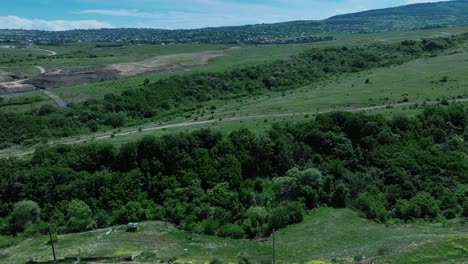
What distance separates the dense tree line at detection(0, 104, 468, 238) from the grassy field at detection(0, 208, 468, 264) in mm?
1856

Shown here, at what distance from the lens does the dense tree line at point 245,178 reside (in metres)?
36.7

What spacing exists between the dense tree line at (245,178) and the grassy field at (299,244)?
6.09 feet

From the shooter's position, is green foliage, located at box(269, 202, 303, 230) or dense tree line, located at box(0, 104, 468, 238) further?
dense tree line, located at box(0, 104, 468, 238)

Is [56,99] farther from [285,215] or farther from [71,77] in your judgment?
[285,215]

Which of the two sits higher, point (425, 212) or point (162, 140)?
point (162, 140)

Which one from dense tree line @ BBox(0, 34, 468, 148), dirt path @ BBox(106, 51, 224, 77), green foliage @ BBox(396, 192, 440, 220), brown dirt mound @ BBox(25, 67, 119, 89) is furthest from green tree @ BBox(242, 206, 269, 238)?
dirt path @ BBox(106, 51, 224, 77)

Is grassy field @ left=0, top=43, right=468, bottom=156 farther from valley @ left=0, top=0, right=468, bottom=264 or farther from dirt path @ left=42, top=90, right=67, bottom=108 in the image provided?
dirt path @ left=42, top=90, right=67, bottom=108

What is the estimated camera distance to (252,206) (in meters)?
38.0

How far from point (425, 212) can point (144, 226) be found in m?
22.4

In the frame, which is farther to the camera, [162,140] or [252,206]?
[162,140]

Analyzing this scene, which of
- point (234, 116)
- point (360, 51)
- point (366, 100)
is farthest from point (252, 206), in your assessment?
point (360, 51)

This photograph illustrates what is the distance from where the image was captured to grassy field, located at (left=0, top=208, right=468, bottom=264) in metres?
26.1

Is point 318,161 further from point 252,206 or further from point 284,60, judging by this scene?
point 284,60

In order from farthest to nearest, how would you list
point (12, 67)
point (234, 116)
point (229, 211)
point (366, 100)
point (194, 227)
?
point (12, 67) < point (366, 100) < point (234, 116) < point (229, 211) < point (194, 227)
